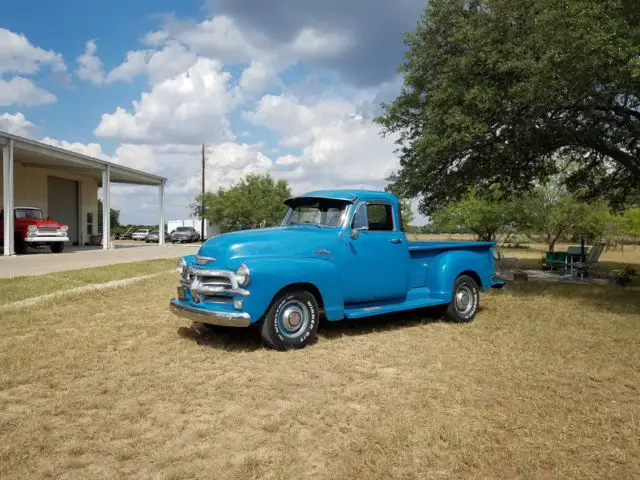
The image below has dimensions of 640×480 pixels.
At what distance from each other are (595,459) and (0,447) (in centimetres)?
397

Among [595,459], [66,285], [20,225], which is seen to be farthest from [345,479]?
[20,225]

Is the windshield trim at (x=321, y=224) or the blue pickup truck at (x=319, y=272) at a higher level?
the windshield trim at (x=321, y=224)

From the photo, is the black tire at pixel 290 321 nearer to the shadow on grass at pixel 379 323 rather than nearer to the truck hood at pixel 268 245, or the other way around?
the truck hood at pixel 268 245

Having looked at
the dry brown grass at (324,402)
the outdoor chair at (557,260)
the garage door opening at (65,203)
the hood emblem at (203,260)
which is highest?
the garage door opening at (65,203)

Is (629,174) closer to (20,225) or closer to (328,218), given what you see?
(328,218)

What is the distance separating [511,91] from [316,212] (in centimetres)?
641

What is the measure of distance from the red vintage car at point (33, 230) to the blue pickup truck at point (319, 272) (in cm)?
1889

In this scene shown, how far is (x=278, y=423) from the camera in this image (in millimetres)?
3857

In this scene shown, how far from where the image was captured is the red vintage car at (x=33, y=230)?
2244cm

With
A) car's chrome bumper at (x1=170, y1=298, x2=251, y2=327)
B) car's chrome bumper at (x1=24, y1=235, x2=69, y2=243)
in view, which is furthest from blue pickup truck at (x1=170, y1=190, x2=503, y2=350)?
car's chrome bumper at (x1=24, y1=235, x2=69, y2=243)

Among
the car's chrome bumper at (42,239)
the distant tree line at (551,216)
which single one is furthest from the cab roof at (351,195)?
the car's chrome bumper at (42,239)

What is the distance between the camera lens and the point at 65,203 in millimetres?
32625

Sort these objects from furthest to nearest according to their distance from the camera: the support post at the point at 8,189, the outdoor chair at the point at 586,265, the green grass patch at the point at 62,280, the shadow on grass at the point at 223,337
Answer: the support post at the point at 8,189 < the outdoor chair at the point at 586,265 < the green grass patch at the point at 62,280 < the shadow on grass at the point at 223,337

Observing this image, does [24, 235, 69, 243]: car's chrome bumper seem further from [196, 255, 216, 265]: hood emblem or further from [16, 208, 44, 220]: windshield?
[196, 255, 216, 265]: hood emblem
